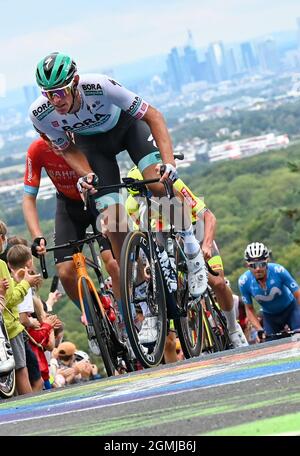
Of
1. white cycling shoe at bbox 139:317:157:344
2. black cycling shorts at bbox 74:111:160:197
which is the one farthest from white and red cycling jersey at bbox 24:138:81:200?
white cycling shoe at bbox 139:317:157:344

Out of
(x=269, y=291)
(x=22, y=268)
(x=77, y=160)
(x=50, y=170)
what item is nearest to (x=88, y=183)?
(x=77, y=160)

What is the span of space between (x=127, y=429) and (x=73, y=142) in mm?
5174

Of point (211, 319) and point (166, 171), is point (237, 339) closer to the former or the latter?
point (211, 319)

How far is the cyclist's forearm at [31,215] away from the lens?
10.1 m

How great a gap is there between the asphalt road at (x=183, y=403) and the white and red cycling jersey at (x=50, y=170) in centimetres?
326

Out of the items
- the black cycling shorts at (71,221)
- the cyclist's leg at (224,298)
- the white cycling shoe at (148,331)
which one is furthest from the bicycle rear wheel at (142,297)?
the cyclist's leg at (224,298)

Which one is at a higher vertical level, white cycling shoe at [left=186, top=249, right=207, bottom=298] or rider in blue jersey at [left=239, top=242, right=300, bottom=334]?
white cycling shoe at [left=186, top=249, right=207, bottom=298]

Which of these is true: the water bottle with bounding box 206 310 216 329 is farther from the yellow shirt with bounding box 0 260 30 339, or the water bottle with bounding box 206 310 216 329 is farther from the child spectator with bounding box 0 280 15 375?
the child spectator with bounding box 0 280 15 375

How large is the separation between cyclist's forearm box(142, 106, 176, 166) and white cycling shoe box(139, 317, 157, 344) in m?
1.27

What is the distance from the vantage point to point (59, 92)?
9.02 metres

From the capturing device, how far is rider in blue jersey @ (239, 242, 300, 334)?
1452cm

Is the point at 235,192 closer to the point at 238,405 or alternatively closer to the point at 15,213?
the point at 15,213
